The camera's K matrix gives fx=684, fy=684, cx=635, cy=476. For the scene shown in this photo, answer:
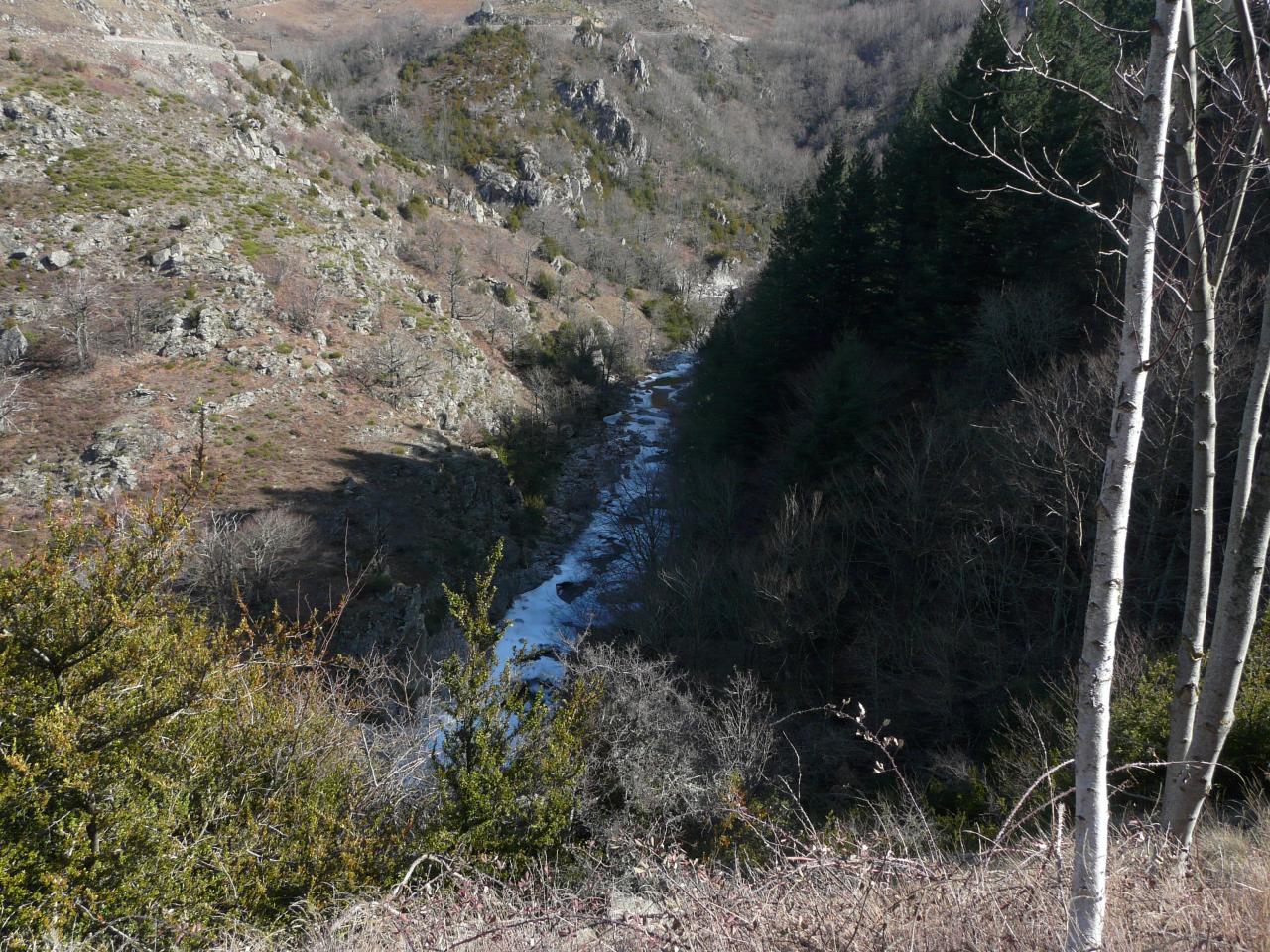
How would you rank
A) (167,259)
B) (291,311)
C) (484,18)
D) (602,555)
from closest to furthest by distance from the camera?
1. (167,259)
2. (602,555)
3. (291,311)
4. (484,18)

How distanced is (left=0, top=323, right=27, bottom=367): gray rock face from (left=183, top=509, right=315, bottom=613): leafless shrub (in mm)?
10927

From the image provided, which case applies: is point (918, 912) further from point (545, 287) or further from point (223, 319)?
point (545, 287)

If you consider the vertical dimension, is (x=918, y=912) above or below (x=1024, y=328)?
below

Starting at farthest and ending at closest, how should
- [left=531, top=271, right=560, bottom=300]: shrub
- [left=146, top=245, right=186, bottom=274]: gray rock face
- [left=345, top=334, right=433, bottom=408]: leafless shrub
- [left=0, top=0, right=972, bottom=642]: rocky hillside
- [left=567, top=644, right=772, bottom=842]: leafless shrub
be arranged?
[left=531, top=271, right=560, bottom=300]: shrub → [left=345, top=334, right=433, bottom=408]: leafless shrub → [left=146, top=245, right=186, bottom=274]: gray rock face → [left=0, top=0, right=972, bottom=642]: rocky hillside → [left=567, top=644, right=772, bottom=842]: leafless shrub

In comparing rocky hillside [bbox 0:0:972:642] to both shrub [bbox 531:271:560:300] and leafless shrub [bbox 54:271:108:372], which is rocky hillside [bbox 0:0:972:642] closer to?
leafless shrub [bbox 54:271:108:372]

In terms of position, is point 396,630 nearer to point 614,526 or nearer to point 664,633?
point 664,633

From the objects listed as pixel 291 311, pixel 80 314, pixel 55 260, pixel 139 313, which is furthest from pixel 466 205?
pixel 80 314

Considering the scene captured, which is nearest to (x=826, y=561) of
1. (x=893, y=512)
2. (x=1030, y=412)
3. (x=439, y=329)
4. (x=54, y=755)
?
(x=893, y=512)

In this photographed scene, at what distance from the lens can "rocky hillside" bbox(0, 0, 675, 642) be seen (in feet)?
74.7

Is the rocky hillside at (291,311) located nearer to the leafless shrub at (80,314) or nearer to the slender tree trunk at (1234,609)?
the leafless shrub at (80,314)

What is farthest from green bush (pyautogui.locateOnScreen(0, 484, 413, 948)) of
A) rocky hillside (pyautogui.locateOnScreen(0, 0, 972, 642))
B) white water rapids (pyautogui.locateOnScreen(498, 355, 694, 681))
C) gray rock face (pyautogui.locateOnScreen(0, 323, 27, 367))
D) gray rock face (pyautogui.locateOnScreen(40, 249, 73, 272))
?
gray rock face (pyautogui.locateOnScreen(40, 249, 73, 272))

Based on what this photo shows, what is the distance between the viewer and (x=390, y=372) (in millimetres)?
31094

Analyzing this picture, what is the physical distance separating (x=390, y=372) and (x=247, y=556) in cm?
1483

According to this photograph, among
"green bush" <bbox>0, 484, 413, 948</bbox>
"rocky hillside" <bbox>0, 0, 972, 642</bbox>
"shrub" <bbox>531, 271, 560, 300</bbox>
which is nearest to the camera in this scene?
"green bush" <bbox>0, 484, 413, 948</bbox>
